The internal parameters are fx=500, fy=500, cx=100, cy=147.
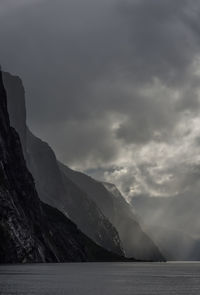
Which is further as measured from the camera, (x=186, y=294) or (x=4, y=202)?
(x=4, y=202)

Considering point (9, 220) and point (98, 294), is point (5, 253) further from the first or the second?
point (98, 294)

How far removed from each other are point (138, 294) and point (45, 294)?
53.4 ft

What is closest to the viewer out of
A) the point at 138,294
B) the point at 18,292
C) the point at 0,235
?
the point at 18,292

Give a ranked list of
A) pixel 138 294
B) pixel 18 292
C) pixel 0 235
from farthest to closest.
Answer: pixel 0 235 < pixel 138 294 < pixel 18 292

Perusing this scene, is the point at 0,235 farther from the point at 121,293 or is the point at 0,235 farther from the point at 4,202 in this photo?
the point at 121,293

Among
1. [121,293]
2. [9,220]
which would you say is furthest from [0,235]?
[121,293]

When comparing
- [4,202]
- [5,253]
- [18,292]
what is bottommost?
[18,292]

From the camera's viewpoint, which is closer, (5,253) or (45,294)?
(45,294)

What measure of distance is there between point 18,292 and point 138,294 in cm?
2027

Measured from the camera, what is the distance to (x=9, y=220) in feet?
645

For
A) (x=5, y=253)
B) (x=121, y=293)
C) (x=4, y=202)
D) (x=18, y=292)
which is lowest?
(x=18, y=292)

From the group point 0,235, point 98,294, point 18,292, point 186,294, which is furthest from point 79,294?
point 0,235

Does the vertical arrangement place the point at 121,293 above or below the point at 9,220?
below

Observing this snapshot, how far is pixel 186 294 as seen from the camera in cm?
8456
